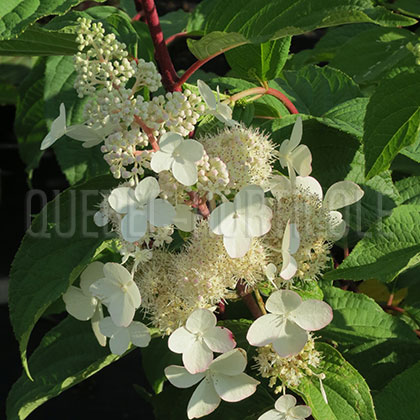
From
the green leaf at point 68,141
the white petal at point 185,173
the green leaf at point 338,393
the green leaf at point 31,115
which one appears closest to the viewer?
the white petal at point 185,173

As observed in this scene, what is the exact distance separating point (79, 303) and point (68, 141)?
1.30ft

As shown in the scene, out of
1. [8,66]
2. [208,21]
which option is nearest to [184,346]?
[208,21]

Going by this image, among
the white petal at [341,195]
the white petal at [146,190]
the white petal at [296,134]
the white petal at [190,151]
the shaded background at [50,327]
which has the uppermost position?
the white petal at [190,151]

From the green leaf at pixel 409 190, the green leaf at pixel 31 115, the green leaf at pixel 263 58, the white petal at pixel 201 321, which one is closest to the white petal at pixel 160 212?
the white petal at pixel 201 321

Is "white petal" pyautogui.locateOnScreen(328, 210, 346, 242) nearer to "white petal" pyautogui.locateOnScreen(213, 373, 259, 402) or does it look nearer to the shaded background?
"white petal" pyautogui.locateOnScreen(213, 373, 259, 402)

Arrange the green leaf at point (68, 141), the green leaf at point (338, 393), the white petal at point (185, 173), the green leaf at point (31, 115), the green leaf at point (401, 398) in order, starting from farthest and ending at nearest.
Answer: the green leaf at point (31, 115) → the green leaf at point (68, 141) → the green leaf at point (401, 398) → the green leaf at point (338, 393) → the white petal at point (185, 173)

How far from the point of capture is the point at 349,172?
969 millimetres

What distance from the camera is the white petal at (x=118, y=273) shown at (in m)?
0.71

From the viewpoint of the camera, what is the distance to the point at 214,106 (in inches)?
29.6

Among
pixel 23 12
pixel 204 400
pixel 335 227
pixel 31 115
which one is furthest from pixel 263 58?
pixel 31 115

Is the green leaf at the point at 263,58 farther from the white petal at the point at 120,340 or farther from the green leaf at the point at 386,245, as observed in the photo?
the white petal at the point at 120,340

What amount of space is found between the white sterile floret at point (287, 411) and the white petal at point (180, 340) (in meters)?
0.13

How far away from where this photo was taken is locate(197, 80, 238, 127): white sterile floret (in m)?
0.75

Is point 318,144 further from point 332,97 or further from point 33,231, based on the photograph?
point 33,231
